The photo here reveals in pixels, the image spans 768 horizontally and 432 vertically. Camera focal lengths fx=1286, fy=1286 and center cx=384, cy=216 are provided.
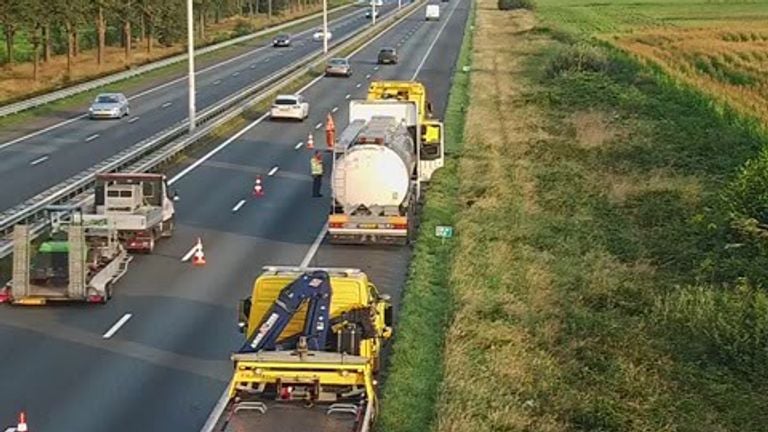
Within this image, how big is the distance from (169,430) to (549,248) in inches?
526

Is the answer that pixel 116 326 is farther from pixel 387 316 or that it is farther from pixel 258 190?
pixel 258 190

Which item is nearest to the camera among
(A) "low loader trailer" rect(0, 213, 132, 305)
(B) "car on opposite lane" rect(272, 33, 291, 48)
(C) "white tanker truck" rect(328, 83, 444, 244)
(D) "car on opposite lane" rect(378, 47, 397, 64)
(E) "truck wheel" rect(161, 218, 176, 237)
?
Answer: (A) "low loader trailer" rect(0, 213, 132, 305)

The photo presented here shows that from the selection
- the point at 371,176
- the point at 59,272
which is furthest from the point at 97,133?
the point at 59,272

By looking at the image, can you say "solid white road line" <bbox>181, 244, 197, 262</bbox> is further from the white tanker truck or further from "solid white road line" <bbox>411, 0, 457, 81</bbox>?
"solid white road line" <bbox>411, 0, 457, 81</bbox>

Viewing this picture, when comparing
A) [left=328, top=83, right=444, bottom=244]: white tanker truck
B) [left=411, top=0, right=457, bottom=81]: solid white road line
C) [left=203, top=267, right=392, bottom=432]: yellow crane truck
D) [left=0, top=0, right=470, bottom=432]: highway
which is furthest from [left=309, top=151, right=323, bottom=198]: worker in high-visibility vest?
[left=411, top=0, right=457, bottom=81]: solid white road line

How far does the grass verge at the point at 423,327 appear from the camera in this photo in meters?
18.5

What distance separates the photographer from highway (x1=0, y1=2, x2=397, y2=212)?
1629 inches

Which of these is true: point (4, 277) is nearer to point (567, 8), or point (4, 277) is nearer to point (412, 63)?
point (412, 63)

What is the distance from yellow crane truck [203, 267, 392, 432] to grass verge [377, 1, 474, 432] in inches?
31.1

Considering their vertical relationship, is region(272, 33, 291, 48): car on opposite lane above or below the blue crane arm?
below

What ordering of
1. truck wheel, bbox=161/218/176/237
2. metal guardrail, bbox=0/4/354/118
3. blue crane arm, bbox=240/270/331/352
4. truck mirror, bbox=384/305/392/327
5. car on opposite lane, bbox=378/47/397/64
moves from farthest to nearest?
car on opposite lane, bbox=378/47/397/64 < metal guardrail, bbox=0/4/354/118 < truck wheel, bbox=161/218/176/237 < truck mirror, bbox=384/305/392/327 < blue crane arm, bbox=240/270/331/352

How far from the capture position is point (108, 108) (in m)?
59.2

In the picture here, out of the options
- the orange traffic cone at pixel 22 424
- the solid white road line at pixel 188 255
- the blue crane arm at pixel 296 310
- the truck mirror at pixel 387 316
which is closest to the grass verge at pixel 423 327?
the truck mirror at pixel 387 316

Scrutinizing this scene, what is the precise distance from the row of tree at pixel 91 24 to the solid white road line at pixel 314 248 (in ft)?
141
